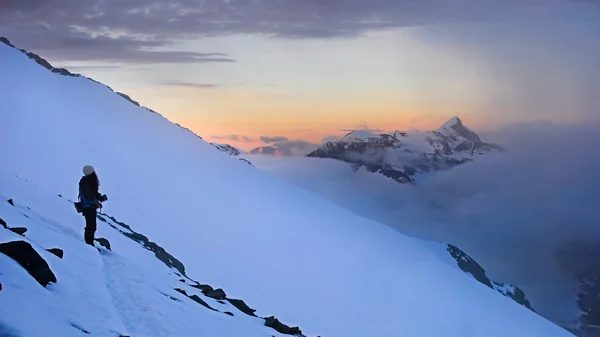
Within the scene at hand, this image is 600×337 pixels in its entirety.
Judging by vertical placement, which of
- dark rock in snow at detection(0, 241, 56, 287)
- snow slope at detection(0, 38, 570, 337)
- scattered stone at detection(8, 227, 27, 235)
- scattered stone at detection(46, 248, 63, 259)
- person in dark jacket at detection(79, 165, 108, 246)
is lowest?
snow slope at detection(0, 38, 570, 337)

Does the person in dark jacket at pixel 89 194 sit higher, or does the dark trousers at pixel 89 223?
the person in dark jacket at pixel 89 194

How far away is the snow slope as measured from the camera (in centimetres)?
1899

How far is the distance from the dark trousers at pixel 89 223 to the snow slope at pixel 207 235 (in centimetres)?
75

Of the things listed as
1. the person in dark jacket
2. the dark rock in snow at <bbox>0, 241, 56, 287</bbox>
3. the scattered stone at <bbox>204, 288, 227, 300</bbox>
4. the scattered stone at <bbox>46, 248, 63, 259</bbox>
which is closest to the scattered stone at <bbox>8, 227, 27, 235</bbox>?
the person in dark jacket

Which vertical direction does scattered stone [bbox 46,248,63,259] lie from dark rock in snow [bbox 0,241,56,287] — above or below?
below

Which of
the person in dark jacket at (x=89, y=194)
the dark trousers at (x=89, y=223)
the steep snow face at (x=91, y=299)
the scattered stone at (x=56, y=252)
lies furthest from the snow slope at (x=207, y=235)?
the person in dark jacket at (x=89, y=194)

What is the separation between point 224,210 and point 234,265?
2043cm

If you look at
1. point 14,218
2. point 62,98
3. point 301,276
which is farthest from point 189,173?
point 14,218

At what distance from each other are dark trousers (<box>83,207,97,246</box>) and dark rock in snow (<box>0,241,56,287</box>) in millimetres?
6252

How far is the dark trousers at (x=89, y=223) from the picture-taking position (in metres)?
19.2

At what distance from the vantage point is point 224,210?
244 ft

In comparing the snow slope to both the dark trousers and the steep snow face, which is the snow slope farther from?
the dark trousers

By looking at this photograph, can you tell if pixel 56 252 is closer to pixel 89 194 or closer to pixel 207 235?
pixel 89 194

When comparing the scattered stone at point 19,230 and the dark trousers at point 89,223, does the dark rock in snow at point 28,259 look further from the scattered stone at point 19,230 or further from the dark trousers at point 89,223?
the dark trousers at point 89,223
